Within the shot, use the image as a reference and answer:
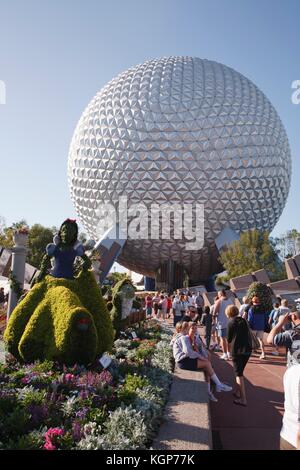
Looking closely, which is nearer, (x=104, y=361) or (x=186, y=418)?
(x=186, y=418)

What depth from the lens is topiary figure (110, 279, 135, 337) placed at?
30.8 feet

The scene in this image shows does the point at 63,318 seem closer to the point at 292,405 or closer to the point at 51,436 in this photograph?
the point at 51,436

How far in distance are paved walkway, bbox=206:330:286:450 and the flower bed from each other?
823mm

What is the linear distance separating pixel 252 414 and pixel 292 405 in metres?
3.53

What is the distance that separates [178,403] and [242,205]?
23206 millimetres

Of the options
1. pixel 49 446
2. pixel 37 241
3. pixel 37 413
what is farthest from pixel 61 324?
pixel 37 241

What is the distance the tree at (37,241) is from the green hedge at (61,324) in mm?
37254

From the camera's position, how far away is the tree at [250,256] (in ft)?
81.5

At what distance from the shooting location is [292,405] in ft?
8.21

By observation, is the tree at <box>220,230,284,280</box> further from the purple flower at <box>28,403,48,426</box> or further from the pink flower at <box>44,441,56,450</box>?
the pink flower at <box>44,441,56,450</box>

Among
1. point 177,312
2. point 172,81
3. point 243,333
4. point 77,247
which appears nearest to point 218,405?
point 243,333

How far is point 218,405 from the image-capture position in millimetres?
6098

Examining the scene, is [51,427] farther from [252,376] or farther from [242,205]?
[242,205]
